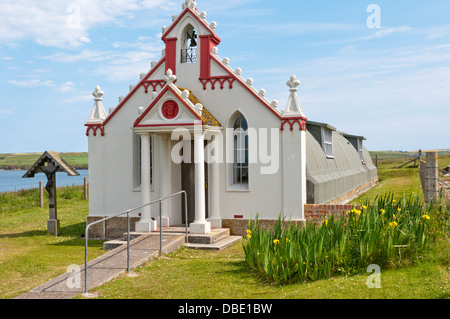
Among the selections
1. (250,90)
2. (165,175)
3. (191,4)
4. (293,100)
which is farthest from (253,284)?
(191,4)

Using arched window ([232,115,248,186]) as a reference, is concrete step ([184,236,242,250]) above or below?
below

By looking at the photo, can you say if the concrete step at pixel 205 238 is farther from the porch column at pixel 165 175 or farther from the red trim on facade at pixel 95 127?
the red trim on facade at pixel 95 127

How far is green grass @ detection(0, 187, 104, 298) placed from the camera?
11.0 metres

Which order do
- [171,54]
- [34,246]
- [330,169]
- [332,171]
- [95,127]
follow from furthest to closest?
[332,171], [330,169], [95,127], [171,54], [34,246]

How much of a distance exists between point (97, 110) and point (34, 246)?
5072 mm

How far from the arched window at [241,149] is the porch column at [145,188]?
2.87 m

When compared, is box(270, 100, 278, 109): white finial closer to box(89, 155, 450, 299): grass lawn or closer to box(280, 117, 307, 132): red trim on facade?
box(280, 117, 307, 132): red trim on facade

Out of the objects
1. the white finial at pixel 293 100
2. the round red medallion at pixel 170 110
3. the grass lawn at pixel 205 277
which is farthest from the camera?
the white finial at pixel 293 100

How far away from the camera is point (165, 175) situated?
15367mm

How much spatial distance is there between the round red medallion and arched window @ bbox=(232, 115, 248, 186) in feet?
7.54

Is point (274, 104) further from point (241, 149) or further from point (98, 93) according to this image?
point (98, 93)

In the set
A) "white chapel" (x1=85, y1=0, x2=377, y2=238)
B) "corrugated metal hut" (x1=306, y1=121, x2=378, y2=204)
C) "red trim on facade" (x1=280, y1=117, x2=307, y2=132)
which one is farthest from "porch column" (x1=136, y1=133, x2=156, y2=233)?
"corrugated metal hut" (x1=306, y1=121, x2=378, y2=204)

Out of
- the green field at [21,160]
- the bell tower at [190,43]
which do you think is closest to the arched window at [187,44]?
the bell tower at [190,43]

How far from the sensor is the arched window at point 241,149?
1539cm
